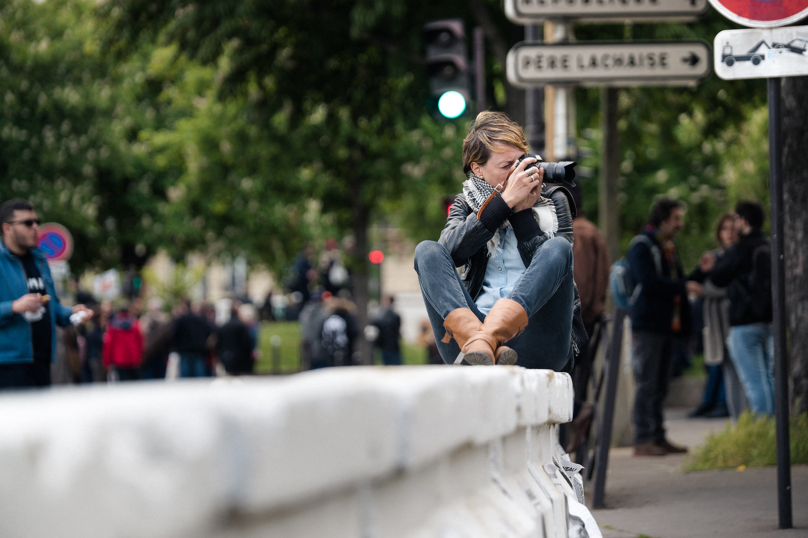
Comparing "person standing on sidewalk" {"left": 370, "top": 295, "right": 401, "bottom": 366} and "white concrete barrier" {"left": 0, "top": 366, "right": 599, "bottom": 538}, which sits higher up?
"white concrete barrier" {"left": 0, "top": 366, "right": 599, "bottom": 538}

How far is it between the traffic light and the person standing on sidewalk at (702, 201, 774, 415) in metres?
3.08

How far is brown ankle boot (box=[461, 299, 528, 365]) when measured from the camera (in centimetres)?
370

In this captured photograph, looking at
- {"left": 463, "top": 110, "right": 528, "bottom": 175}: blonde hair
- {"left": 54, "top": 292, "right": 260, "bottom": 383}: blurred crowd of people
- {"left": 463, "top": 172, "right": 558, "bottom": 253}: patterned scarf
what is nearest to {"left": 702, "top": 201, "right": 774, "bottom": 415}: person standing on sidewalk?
{"left": 463, "top": 110, "right": 528, "bottom": 175}: blonde hair

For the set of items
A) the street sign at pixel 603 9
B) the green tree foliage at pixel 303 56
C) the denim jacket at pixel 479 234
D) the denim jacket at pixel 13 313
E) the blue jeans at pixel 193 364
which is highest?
the green tree foliage at pixel 303 56

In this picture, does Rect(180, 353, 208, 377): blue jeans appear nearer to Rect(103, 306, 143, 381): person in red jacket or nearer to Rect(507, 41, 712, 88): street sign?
Rect(103, 306, 143, 381): person in red jacket

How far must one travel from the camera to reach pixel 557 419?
10.1 ft

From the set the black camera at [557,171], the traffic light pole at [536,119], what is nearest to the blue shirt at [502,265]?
the black camera at [557,171]

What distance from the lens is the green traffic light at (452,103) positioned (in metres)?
10.7

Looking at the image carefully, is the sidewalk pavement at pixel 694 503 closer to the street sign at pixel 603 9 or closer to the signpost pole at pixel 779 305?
the signpost pole at pixel 779 305

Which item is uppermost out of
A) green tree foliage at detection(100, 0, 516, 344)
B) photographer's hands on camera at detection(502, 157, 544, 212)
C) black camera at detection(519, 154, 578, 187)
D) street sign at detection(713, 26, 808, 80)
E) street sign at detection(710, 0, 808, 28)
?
green tree foliage at detection(100, 0, 516, 344)

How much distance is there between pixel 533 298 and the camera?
3998mm

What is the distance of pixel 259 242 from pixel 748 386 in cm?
2063

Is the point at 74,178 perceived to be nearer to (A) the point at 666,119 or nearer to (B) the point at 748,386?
(A) the point at 666,119

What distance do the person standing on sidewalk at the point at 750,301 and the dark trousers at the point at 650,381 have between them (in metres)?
0.56
